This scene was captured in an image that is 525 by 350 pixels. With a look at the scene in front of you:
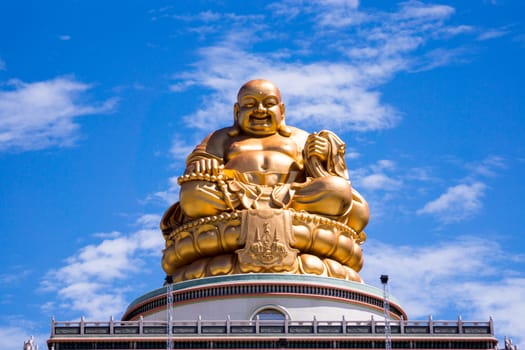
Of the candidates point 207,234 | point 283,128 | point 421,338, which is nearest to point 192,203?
point 207,234

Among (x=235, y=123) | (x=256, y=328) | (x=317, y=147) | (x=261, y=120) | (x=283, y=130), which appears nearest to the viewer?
(x=256, y=328)

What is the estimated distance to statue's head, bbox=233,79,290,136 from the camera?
3580 inches

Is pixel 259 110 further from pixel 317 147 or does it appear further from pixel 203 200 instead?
pixel 203 200

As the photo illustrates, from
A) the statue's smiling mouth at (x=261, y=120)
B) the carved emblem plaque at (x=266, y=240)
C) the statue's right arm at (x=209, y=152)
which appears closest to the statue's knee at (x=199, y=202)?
the statue's right arm at (x=209, y=152)

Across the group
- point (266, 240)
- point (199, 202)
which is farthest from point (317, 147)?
point (199, 202)

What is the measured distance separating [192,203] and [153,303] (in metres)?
5.24

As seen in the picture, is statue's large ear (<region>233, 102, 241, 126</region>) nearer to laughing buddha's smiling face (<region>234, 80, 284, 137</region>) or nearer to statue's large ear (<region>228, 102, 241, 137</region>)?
statue's large ear (<region>228, 102, 241, 137</region>)

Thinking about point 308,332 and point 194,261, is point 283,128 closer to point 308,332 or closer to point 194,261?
point 194,261

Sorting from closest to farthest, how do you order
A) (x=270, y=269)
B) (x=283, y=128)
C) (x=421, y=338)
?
(x=421, y=338)
(x=270, y=269)
(x=283, y=128)

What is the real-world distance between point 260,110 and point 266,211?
290 inches

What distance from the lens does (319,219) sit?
8606 centimetres

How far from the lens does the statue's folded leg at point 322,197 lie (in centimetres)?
8650

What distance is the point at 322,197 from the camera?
86.5 m

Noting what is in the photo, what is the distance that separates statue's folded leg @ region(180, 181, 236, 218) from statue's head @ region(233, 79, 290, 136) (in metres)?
5.45
